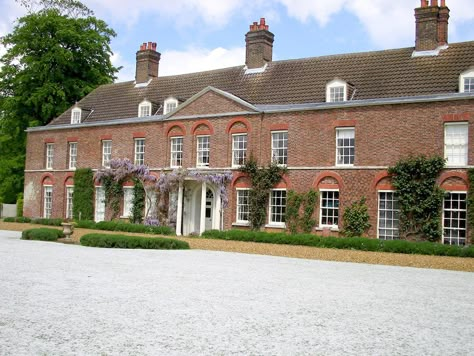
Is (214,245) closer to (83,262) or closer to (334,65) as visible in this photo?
(83,262)

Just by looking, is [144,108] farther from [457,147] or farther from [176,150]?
[457,147]

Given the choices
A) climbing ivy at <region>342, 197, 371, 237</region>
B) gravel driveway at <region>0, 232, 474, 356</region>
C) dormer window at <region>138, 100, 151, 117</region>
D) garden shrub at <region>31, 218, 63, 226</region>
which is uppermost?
dormer window at <region>138, 100, 151, 117</region>

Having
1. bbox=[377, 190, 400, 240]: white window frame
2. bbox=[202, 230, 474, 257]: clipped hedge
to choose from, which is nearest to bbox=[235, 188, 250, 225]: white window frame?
bbox=[202, 230, 474, 257]: clipped hedge

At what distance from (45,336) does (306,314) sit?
13.3 ft

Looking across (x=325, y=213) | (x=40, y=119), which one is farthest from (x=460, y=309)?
(x=40, y=119)

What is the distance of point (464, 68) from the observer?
81.7 feet

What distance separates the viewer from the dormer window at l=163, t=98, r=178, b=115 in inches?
1315

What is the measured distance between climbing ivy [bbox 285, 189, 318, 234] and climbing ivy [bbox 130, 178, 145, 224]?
9.97 metres

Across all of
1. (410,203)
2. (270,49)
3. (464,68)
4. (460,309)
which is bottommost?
(460,309)

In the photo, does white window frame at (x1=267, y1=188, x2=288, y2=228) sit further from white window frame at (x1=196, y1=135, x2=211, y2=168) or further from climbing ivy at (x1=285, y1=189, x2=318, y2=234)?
white window frame at (x1=196, y1=135, x2=211, y2=168)

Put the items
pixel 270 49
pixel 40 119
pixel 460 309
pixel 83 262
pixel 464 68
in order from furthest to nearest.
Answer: pixel 40 119, pixel 270 49, pixel 464 68, pixel 83 262, pixel 460 309

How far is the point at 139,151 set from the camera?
112ft

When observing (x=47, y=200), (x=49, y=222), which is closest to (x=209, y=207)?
(x=49, y=222)

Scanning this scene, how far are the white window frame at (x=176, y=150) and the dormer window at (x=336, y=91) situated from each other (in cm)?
914
